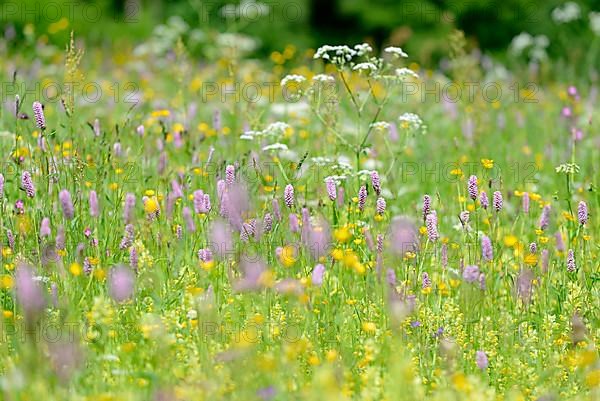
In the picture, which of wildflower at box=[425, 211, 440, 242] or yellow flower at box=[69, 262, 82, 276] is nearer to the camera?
yellow flower at box=[69, 262, 82, 276]

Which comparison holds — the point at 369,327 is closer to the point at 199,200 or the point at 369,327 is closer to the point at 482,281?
the point at 482,281

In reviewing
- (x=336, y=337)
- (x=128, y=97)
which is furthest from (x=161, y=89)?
(x=336, y=337)

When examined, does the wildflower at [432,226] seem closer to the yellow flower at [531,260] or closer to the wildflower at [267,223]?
the yellow flower at [531,260]

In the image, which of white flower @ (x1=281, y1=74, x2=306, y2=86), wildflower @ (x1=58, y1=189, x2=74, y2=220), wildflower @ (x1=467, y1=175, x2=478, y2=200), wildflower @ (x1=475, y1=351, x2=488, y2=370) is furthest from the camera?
white flower @ (x1=281, y1=74, x2=306, y2=86)

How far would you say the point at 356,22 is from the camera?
12.9 metres

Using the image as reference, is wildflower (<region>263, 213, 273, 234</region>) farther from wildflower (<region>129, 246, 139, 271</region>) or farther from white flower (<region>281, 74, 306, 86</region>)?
white flower (<region>281, 74, 306, 86</region>)

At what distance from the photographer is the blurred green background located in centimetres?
1152

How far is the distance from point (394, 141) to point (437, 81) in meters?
2.88

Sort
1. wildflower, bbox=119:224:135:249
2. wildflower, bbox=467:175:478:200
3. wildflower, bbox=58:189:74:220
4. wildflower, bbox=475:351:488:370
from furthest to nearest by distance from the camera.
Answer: wildflower, bbox=119:224:135:249 → wildflower, bbox=467:175:478:200 → wildflower, bbox=58:189:74:220 → wildflower, bbox=475:351:488:370

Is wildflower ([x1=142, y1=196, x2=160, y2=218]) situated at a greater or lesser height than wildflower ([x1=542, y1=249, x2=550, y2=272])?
greater

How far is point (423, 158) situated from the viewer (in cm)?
611

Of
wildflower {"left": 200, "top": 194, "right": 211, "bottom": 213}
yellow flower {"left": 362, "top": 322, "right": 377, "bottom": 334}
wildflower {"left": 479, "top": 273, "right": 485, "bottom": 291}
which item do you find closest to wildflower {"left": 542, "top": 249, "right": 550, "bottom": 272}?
wildflower {"left": 479, "top": 273, "right": 485, "bottom": 291}

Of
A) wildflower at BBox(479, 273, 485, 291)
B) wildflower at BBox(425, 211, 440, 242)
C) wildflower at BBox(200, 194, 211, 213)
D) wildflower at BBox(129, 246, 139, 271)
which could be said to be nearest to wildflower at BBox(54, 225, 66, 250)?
wildflower at BBox(129, 246, 139, 271)

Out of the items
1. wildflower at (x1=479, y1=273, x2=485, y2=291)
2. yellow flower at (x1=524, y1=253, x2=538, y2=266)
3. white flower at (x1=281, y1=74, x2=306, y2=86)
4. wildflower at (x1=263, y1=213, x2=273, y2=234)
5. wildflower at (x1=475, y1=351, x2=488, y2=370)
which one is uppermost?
white flower at (x1=281, y1=74, x2=306, y2=86)
